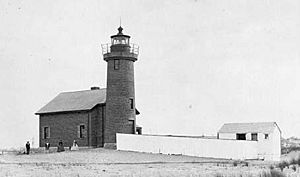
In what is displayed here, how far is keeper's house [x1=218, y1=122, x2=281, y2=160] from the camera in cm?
5878

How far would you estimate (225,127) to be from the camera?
64.0 m

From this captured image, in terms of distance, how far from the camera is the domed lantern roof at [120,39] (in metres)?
51.6

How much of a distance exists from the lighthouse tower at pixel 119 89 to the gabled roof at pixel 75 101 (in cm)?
275

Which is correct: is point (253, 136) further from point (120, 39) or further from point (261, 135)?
point (120, 39)

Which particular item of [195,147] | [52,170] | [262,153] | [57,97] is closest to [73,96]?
[57,97]

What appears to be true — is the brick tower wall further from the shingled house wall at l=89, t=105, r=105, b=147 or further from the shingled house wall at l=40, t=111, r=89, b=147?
the shingled house wall at l=40, t=111, r=89, b=147

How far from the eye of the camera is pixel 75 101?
188 feet

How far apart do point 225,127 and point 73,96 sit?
16.2 metres

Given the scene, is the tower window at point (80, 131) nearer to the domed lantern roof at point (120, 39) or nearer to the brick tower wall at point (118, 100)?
the brick tower wall at point (118, 100)

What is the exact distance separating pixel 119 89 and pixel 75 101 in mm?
7732

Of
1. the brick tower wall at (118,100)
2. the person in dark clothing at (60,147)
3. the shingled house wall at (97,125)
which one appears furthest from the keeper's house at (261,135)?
the person in dark clothing at (60,147)

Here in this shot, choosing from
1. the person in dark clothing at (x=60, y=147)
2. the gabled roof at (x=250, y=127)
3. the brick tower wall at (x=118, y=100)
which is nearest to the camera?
the brick tower wall at (x=118, y=100)

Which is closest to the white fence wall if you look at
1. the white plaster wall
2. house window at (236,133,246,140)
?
house window at (236,133,246,140)

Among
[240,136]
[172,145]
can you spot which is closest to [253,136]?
[240,136]
